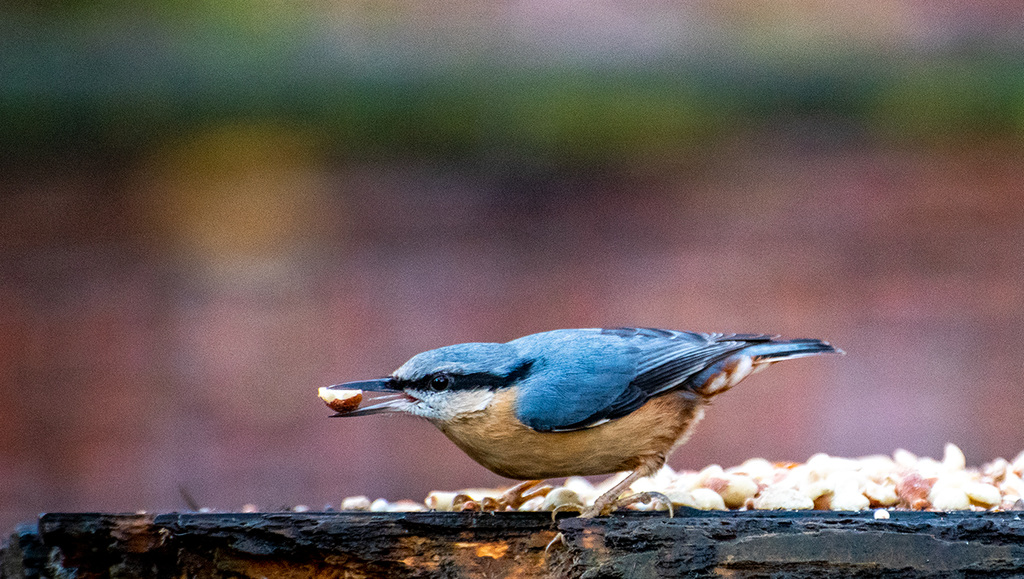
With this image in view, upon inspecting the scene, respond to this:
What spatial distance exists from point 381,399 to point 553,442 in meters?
0.47

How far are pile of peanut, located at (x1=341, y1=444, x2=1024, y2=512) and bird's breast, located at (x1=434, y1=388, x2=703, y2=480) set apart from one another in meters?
0.10

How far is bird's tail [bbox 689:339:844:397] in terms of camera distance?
9.53ft

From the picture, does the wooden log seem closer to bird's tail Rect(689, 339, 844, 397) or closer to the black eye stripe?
the black eye stripe

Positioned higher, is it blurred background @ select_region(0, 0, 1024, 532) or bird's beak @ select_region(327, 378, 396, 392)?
blurred background @ select_region(0, 0, 1024, 532)

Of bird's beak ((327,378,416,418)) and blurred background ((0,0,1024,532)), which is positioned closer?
bird's beak ((327,378,416,418))

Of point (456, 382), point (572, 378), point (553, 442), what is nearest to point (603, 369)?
point (572, 378)

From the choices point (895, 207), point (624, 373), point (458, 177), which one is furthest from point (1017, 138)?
point (624, 373)

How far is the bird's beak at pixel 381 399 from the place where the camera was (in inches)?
102

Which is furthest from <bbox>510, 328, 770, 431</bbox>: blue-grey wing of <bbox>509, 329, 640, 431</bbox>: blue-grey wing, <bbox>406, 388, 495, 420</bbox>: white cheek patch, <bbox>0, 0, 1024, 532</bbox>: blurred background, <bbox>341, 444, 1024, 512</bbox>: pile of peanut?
<bbox>0, 0, 1024, 532</bbox>: blurred background

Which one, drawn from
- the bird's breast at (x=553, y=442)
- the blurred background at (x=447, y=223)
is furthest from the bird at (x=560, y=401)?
the blurred background at (x=447, y=223)

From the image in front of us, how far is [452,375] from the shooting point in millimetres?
2697

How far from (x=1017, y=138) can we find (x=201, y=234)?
488cm

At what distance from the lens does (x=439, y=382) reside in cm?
270

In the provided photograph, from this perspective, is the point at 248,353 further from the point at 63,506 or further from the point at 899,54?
the point at 899,54
